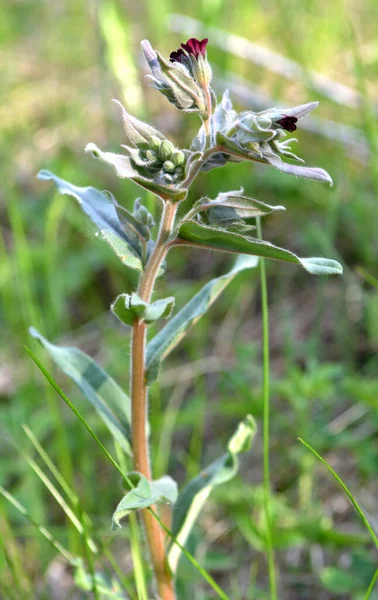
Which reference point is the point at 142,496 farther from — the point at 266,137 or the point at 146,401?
the point at 266,137

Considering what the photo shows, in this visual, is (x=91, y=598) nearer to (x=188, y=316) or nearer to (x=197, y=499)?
(x=197, y=499)

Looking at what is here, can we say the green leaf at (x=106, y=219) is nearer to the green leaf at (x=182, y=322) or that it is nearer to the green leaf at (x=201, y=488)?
the green leaf at (x=182, y=322)

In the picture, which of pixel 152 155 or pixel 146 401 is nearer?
pixel 152 155

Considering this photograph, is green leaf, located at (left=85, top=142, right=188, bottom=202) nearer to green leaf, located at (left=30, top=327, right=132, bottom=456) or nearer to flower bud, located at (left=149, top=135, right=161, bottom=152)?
flower bud, located at (left=149, top=135, right=161, bottom=152)

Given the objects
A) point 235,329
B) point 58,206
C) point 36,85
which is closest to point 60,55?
point 36,85

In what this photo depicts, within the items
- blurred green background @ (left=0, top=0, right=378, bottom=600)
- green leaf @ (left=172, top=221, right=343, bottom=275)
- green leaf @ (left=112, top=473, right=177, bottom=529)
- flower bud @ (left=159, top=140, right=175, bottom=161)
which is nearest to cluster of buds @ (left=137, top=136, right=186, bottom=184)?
flower bud @ (left=159, top=140, right=175, bottom=161)

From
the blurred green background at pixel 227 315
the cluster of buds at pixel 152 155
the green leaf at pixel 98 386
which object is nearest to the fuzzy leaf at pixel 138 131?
the cluster of buds at pixel 152 155

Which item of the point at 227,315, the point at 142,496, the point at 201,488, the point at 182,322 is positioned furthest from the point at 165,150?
the point at 227,315
